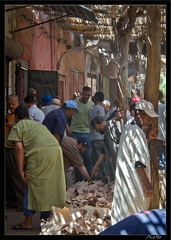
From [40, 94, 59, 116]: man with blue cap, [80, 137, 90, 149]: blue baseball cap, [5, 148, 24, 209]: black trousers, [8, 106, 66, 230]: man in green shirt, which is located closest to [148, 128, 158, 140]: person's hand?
[8, 106, 66, 230]: man in green shirt

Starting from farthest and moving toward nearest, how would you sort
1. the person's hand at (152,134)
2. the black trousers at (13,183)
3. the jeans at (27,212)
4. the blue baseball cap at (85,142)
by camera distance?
1. the blue baseball cap at (85,142)
2. the black trousers at (13,183)
3. the jeans at (27,212)
4. the person's hand at (152,134)

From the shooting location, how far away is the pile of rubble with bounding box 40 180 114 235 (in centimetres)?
654

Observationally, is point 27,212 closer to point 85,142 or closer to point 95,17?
point 85,142

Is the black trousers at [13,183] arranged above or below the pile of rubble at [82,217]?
above

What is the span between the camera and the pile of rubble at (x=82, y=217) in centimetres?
654

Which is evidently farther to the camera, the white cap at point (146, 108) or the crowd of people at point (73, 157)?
the white cap at point (146, 108)

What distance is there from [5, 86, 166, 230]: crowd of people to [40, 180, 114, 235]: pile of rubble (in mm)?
174

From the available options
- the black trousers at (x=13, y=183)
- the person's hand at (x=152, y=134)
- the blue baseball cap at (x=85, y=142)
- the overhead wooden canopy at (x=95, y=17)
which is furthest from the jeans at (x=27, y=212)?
the overhead wooden canopy at (x=95, y=17)

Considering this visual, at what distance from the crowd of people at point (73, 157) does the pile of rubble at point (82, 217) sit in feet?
0.57

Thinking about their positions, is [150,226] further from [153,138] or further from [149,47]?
[149,47]

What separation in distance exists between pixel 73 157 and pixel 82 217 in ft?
8.02

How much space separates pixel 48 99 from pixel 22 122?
3420mm

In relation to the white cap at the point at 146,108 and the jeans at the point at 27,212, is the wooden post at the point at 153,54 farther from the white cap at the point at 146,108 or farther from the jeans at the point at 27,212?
the jeans at the point at 27,212
